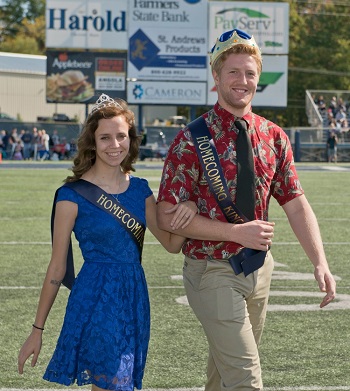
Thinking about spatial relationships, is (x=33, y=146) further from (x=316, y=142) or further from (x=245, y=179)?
(x=245, y=179)

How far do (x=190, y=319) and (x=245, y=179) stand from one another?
A: 373cm

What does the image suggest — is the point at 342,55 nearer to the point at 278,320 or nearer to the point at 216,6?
the point at 216,6

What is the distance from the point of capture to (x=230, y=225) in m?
4.37

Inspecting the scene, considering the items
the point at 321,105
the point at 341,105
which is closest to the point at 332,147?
the point at 321,105

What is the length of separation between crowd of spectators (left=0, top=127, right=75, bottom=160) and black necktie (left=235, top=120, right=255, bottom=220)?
3865 cm

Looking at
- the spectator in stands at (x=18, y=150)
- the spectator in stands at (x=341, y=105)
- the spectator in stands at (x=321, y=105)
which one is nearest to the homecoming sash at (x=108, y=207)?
the spectator in stands at (x=18, y=150)

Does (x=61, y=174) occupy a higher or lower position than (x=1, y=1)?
lower

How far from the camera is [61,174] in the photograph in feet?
96.7

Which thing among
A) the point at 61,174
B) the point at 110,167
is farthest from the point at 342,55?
the point at 110,167

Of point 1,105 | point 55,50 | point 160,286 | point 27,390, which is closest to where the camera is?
point 27,390

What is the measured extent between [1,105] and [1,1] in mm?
35823

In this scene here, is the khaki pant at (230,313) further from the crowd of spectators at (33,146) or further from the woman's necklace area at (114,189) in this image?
the crowd of spectators at (33,146)

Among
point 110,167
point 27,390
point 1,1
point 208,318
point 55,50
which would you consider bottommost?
point 27,390

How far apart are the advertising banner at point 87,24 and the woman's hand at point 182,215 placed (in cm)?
3886
